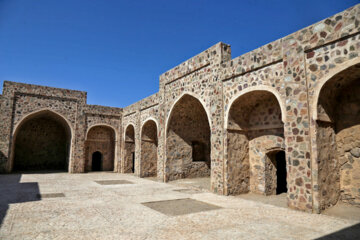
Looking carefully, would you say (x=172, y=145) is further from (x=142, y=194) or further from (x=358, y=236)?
(x=358, y=236)

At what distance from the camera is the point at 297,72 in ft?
21.4

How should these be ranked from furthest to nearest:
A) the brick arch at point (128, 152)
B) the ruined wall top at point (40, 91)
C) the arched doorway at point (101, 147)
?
the arched doorway at point (101, 147) → the brick arch at point (128, 152) → the ruined wall top at point (40, 91)

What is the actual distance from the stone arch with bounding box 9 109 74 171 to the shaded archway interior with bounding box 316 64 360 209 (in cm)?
1623

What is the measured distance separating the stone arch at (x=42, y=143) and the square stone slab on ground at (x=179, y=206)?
1293cm

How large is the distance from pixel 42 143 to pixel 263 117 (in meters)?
17.8

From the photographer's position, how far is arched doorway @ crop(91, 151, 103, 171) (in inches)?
780

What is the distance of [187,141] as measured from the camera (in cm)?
1324

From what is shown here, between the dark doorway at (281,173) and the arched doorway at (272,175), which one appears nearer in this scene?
the arched doorway at (272,175)

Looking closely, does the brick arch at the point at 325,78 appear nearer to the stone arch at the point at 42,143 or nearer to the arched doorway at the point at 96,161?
the stone arch at the point at 42,143

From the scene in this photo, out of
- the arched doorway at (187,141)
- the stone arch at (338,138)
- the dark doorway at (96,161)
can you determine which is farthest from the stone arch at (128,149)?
the stone arch at (338,138)

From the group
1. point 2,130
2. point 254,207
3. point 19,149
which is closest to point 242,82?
point 254,207

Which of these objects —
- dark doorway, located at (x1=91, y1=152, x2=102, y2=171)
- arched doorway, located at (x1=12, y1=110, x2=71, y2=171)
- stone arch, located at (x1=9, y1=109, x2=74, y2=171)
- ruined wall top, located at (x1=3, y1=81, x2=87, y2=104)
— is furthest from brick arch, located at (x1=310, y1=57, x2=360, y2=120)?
dark doorway, located at (x1=91, y1=152, x2=102, y2=171)

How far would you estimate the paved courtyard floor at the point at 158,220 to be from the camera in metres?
4.45

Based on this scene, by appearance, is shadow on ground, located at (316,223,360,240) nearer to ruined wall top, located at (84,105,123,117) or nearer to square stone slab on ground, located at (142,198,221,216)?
square stone slab on ground, located at (142,198,221,216)
